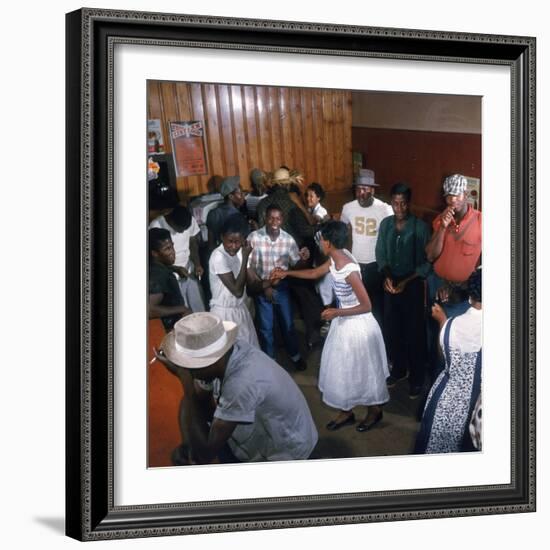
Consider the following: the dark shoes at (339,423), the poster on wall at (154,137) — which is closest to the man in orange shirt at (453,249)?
the dark shoes at (339,423)

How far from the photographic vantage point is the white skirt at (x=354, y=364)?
3.37 m

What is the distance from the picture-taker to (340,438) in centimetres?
338

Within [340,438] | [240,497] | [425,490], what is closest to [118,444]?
[240,497]

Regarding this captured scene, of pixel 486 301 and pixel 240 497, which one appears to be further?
pixel 486 301

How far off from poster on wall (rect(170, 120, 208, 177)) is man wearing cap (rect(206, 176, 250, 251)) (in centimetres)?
9

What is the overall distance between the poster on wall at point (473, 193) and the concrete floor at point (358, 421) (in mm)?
663

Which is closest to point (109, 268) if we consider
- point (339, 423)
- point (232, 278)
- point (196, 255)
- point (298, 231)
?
point (196, 255)

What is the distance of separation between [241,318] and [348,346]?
39 centimetres

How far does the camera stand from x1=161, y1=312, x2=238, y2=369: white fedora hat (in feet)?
10.6

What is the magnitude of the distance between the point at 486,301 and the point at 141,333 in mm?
1215

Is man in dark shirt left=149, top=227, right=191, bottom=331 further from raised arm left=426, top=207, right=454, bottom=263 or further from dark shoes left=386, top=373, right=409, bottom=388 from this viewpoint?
raised arm left=426, top=207, right=454, bottom=263

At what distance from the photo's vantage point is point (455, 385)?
11.5 feet

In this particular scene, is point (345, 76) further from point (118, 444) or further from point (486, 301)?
point (118, 444)

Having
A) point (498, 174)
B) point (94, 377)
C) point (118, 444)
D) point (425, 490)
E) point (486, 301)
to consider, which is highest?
point (498, 174)
